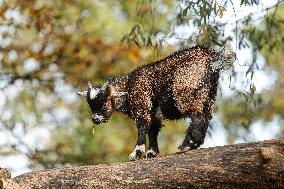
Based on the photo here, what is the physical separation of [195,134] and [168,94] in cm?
44

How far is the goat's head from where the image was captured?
19.8 ft

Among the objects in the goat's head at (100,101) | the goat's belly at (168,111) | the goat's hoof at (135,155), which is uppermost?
the goat's head at (100,101)

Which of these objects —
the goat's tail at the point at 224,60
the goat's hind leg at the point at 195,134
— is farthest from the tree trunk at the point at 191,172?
the goat's tail at the point at 224,60

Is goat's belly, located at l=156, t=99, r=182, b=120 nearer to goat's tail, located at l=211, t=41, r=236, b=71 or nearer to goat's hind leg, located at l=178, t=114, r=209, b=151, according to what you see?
goat's hind leg, located at l=178, t=114, r=209, b=151

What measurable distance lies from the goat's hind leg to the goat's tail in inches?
17.6

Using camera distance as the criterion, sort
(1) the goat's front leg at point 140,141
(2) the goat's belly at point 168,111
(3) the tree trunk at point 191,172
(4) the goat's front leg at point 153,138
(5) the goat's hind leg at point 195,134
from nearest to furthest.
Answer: (3) the tree trunk at point 191,172, (5) the goat's hind leg at point 195,134, (2) the goat's belly at point 168,111, (1) the goat's front leg at point 140,141, (4) the goat's front leg at point 153,138

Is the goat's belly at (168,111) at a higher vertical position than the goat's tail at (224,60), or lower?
lower

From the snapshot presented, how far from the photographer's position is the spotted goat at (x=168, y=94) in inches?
222

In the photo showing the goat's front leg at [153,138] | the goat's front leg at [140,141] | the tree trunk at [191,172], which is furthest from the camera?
the goat's front leg at [153,138]

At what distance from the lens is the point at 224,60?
5648 millimetres

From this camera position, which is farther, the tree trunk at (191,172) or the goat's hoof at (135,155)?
the goat's hoof at (135,155)

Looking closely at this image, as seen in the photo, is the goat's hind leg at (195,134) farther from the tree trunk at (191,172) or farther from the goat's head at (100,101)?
the goat's head at (100,101)

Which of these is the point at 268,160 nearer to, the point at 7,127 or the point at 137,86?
the point at 137,86

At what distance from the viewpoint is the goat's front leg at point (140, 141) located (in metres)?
5.86
